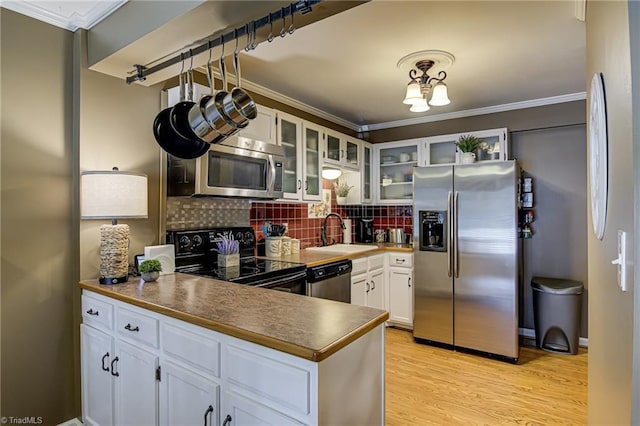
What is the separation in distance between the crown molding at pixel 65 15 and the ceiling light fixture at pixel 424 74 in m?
1.74

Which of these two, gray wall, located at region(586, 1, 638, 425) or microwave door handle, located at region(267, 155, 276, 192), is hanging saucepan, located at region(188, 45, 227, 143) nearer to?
microwave door handle, located at region(267, 155, 276, 192)

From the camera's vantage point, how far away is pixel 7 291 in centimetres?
180

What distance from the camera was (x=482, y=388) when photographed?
257 centimetres

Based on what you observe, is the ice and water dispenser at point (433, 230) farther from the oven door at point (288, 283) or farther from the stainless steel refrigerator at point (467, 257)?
the oven door at point (288, 283)

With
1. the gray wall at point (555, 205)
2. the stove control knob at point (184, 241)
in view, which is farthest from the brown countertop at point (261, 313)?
the gray wall at point (555, 205)

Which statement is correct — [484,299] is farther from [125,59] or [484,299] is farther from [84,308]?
[125,59]

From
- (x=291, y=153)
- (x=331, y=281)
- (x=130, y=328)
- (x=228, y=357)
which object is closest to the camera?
(x=228, y=357)

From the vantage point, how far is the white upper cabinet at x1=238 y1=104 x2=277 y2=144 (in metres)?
2.69

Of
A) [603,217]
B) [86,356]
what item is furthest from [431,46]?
[86,356]

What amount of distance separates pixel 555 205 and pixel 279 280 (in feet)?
9.77

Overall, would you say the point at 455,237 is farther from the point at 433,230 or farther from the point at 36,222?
the point at 36,222

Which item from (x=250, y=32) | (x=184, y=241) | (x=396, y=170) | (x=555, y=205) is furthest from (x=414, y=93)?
(x=555, y=205)

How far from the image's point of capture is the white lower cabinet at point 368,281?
3373mm

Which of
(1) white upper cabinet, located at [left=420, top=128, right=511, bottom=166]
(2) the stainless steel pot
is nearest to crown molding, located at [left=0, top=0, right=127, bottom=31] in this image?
(1) white upper cabinet, located at [left=420, top=128, right=511, bottom=166]
